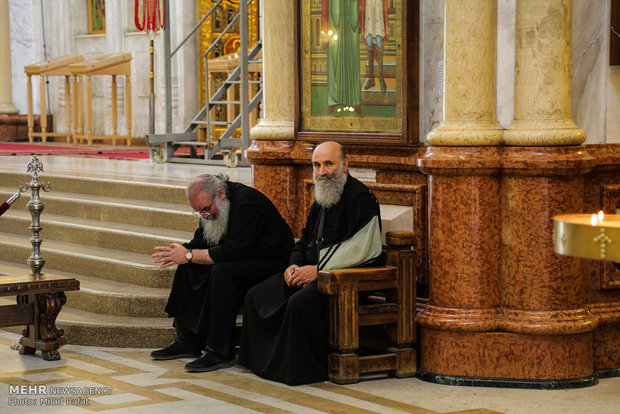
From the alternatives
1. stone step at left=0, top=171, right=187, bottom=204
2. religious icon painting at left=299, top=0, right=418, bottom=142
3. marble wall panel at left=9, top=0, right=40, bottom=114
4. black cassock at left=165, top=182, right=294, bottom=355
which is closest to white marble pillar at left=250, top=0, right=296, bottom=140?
religious icon painting at left=299, top=0, right=418, bottom=142

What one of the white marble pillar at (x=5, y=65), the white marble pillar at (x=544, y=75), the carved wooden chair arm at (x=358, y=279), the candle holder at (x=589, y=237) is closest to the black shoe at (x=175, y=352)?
the carved wooden chair arm at (x=358, y=279)

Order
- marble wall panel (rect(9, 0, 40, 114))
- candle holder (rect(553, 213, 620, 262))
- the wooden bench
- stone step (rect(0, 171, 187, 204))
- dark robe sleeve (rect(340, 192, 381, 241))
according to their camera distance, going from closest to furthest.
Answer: candle holder (rect(553, 213, 620, 262))
dark robe sleeve (rect(340, 192, 381, 241))
the wooden bench
stone step (rect(0, 171, 187, 204))
marble wall panel (rect(9, 0, 40, 114))

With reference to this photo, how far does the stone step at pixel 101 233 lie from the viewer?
27.5ft

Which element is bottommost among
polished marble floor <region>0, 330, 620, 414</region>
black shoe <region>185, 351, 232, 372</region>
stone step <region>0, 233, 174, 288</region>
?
polished marble floor <region>0, 330, 620, 414</region>

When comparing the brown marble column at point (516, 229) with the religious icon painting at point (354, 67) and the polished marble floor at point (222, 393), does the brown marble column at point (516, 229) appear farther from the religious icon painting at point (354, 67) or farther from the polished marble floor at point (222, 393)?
the religious icon painting at point (354, 67)

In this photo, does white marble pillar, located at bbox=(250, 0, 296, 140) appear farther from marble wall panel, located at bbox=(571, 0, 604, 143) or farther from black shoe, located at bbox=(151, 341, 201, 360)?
marble wall panel, located at bbox=(571, 0, 604, 143)

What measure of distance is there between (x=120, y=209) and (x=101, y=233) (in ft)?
1.32

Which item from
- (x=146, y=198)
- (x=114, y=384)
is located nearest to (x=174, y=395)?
(x=114, y=384)

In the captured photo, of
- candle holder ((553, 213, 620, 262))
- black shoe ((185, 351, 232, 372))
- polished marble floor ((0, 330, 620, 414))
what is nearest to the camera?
candle holder ((553, 213, 620, 262))

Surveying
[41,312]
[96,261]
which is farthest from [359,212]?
[96,261]

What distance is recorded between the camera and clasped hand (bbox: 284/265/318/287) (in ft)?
20.7

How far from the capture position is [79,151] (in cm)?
1464

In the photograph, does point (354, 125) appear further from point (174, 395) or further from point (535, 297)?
point (174, 395)

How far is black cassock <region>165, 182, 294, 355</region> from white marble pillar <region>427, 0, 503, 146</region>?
1214mm
